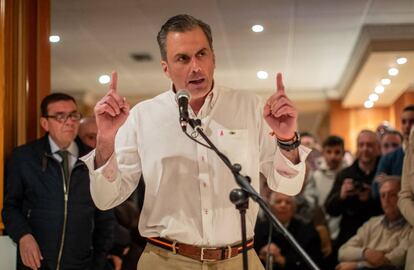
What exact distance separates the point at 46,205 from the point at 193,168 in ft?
3.68

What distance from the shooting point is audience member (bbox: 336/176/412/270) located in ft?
12.9

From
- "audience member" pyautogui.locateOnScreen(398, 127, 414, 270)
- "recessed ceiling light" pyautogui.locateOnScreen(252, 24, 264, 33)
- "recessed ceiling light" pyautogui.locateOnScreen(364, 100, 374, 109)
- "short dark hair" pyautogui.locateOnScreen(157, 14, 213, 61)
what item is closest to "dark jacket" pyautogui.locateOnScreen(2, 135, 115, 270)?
"short dark hair" pyautogui.locateOnScreen(157, 14, 213, 61)

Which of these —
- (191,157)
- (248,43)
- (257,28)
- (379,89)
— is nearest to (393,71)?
(379,89)

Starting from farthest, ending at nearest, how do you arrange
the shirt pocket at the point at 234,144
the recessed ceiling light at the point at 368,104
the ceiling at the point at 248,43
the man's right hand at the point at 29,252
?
the recessed ceiling light at the point at 368,104 → the ceiling at the point at 248,43 → the man's right hand at the point at 29,252 → the shirt pocket at the point at 234,144

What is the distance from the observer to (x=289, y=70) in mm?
7883

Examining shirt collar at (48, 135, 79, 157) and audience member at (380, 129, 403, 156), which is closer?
shirt collar at (48, 135, 79, 157)

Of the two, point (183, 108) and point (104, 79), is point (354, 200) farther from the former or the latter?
point (104, 79)

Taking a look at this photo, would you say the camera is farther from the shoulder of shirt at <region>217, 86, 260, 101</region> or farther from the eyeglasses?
the shoulder of shirt at <region>217, 86, 260, 101</region>

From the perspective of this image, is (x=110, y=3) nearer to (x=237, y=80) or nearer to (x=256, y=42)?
(x=256, y=42)

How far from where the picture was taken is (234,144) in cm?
210

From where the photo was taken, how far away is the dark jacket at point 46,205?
2936mm

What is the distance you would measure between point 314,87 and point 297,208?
4781 millimetres

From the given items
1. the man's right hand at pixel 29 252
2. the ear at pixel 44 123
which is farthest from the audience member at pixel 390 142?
the man's right hand at pixel 29 252

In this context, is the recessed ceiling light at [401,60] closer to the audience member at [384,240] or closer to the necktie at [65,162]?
the audience member at [384,240]
